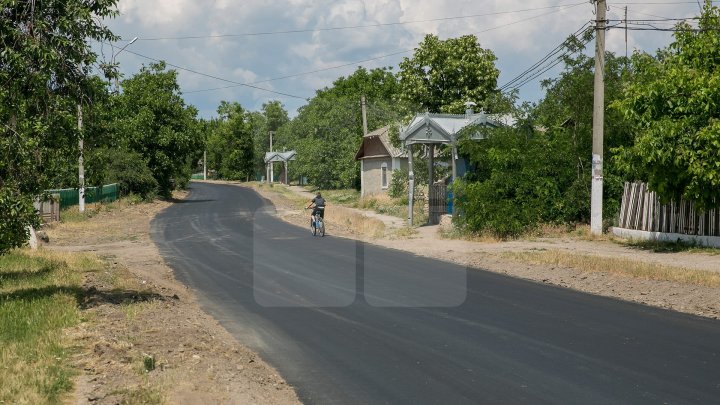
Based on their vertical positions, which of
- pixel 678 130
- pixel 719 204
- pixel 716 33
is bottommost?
pixel 719 204

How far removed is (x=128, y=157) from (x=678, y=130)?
42384mm

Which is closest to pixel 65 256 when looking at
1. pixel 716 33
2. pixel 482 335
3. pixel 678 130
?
pixel 482 335

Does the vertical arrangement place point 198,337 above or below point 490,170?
below

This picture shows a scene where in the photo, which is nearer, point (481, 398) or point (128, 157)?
point (481, 398)

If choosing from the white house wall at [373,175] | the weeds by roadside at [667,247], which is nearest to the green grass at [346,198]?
the white house wall at [373,175]

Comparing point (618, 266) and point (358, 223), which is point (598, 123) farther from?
point (358, 223)

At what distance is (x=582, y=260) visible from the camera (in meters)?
19.2

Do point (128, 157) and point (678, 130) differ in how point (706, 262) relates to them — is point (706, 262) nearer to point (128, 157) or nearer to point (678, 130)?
point (678, 130)

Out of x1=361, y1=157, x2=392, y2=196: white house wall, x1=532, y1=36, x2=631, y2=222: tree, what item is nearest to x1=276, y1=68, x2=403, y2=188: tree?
x1=361, y1=157, x2=392, y2=196: white house wall

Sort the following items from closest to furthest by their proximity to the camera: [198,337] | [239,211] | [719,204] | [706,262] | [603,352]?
[603,352]
[198,337]
[706,262]
[719,204]
[239,211]

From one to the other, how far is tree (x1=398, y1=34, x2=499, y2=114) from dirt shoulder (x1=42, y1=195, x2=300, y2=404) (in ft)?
111

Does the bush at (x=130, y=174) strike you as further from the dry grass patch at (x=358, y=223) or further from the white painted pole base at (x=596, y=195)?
the white painted pole base at (x=596, y=195)

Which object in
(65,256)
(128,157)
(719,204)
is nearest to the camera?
(719,204)

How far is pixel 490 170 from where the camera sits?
28.8 meters
